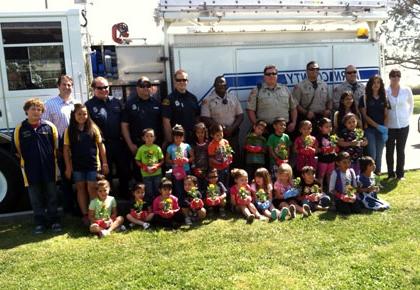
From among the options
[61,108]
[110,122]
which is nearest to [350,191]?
[110,122]

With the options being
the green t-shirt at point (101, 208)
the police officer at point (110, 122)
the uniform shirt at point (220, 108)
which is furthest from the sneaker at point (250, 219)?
the police officer at point (110, 122)

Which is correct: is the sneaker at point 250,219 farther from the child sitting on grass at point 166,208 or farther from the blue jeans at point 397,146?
the blue jeans at point 397,146

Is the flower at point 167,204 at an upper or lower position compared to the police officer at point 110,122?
lower

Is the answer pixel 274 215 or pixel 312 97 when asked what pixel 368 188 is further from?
pixel 312 97

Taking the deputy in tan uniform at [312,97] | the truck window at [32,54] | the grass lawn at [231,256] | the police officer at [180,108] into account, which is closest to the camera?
the grass lawn at [231,256]

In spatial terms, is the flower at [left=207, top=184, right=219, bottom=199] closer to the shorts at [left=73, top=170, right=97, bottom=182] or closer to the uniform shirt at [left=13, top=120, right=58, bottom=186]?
the shorts at [left=73, top=170, right=97, bottom=182]

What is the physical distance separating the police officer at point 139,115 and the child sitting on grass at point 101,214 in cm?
74

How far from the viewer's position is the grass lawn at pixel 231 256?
4027mm

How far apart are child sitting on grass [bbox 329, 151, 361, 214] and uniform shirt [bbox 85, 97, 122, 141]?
2.85 meters

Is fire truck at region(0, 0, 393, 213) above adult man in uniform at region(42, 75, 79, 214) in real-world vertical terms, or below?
above

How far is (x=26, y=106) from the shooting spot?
17.4ft

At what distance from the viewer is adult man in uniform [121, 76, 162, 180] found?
5977mm

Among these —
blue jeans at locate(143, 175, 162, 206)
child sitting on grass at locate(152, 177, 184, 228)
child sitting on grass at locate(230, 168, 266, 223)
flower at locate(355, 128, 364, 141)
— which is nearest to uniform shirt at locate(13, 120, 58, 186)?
blue jeans at locate(143, 175, 162, 206)

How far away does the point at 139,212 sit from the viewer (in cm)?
563
